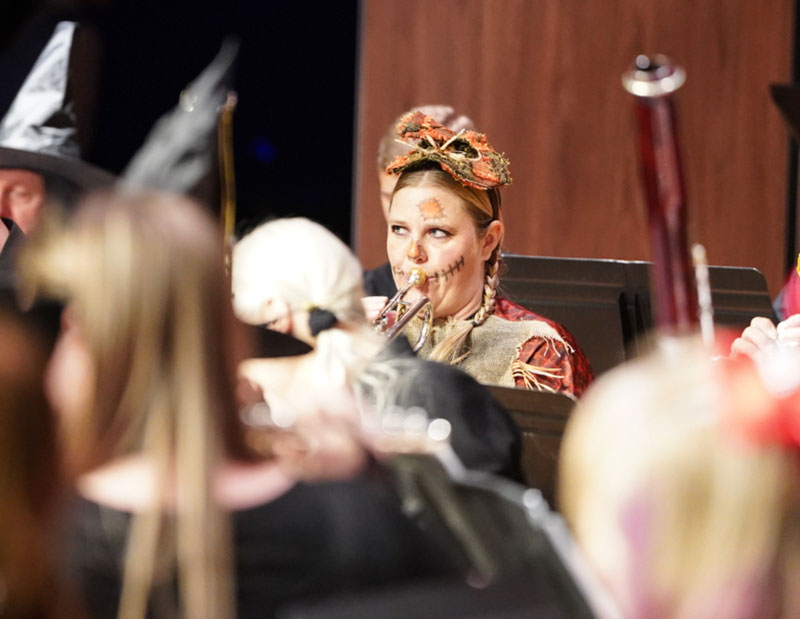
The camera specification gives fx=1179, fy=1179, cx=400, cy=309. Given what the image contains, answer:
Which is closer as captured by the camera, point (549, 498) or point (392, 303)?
point (549, 498)

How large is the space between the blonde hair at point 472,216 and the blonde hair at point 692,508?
1.64 metres

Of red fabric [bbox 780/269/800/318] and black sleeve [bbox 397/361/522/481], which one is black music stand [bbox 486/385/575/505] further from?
red fabric [bbox 780/269/800/318]

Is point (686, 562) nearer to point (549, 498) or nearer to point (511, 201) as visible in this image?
point (549, 498)

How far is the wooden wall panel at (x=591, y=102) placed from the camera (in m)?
3.96

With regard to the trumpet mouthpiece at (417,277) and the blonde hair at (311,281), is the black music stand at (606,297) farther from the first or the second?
the blonde hair at (311,281)

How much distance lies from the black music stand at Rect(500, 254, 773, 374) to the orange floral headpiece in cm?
19

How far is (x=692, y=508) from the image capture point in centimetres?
82

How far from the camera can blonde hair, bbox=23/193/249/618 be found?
101 centimetres

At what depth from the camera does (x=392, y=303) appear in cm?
246

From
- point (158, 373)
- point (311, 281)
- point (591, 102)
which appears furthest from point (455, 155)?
point (591, 102)

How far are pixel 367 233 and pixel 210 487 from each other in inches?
131

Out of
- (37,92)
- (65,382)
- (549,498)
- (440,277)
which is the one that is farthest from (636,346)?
(65,382)

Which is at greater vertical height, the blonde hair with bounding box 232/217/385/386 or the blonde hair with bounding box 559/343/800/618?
the blonde hair with bounding box 232/217/385/386

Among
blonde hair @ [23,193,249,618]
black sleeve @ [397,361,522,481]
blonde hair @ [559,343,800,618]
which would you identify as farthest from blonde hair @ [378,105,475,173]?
blonde hair @ [559,343,800,618]
